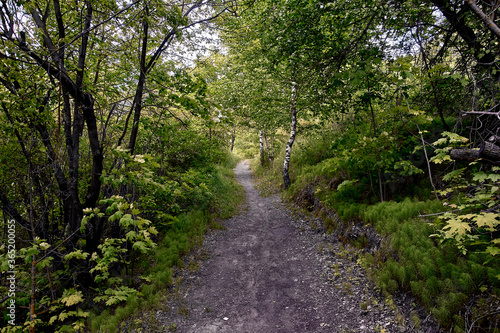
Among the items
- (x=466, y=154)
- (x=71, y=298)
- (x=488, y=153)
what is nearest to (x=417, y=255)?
(x=466, y=154)

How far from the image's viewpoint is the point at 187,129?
6023mm

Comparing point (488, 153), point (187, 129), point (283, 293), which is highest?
point (187, 129)

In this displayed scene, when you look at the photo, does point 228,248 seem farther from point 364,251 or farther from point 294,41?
point 294,41

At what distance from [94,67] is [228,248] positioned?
22.3 feet

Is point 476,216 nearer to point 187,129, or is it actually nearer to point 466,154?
point 466,154

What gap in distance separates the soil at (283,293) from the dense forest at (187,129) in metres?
0.40

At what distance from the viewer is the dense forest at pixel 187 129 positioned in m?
3.52

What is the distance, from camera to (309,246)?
7395mm

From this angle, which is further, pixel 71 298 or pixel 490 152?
pixel 71 298

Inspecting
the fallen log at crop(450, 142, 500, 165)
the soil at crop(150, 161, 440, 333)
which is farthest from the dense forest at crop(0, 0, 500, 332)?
the soil at crop(150, 161, 440, 333)

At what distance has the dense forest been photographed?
352 cm

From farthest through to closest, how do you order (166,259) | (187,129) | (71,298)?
(166,259) → (187,129) → (71,298)

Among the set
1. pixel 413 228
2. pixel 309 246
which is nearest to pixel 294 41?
pixel 413 228

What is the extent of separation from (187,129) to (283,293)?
4.78 meters
